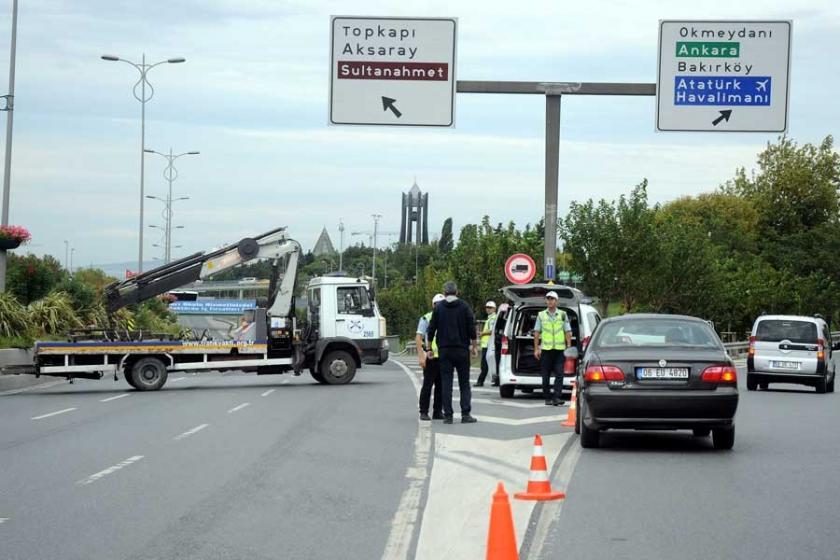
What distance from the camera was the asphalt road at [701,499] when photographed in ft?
27.2

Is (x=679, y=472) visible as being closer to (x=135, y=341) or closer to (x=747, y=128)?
(x=747, y=128)

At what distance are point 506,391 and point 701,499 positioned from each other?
40.4ft

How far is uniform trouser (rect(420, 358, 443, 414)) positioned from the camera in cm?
1738

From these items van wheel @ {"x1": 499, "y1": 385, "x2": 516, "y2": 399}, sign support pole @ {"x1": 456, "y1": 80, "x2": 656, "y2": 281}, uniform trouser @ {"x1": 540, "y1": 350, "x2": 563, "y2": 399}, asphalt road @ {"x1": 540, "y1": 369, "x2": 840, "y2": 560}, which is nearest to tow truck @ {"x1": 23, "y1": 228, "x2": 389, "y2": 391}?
sign support pole @ {"x1": 456, "y1": 80, "x2": 656, "y2": 281}

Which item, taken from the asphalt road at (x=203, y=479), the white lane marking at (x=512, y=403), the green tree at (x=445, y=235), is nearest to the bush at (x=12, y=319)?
the asphalt road at (x=203, y=479)

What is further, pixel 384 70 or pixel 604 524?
pixel 384 70

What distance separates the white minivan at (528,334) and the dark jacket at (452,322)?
4.84 m

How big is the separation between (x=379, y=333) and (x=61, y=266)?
43.2 feet

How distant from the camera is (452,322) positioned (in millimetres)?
16969

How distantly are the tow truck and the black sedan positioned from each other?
15.7 meters

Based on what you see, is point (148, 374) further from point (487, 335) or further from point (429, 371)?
Result: point (429, 371)

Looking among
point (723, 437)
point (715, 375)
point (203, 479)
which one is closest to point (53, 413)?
point (203, 479)

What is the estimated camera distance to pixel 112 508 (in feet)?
32.6

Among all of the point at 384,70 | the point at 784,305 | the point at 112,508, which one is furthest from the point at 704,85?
the point at 784,305
